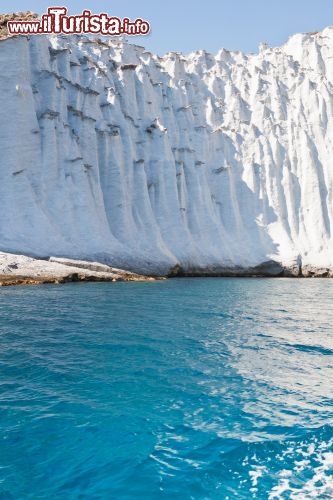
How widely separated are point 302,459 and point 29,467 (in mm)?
3880

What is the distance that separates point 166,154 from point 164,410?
48428 mm

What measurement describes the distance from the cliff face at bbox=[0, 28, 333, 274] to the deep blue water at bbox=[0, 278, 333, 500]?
22.4 meters

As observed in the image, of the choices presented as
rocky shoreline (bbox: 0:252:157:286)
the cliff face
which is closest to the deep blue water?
rocky shoreline (bbox: 0:252:157:286)

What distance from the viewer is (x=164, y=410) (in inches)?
326

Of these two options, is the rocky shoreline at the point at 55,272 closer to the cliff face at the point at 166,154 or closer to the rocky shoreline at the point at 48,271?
the rocky shoreline at the point at 48,271

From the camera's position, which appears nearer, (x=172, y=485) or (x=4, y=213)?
(x=172, y=485)

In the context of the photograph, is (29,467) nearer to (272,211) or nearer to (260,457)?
(260,457)

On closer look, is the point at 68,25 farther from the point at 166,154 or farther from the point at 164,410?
the point at 164,410

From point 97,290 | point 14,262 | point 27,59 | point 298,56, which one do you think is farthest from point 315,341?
point 298,56

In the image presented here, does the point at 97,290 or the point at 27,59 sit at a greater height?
the point at 27,59

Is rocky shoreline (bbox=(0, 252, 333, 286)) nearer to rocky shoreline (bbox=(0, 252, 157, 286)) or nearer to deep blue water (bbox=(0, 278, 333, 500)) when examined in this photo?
rocky shoreline (bbox=(0, 252, 157, 286))

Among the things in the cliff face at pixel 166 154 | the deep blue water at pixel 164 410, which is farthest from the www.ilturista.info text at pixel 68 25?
the deep blue water at pixel 164 410

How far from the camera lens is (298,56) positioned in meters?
74.9

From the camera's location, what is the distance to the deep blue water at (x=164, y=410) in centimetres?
604
